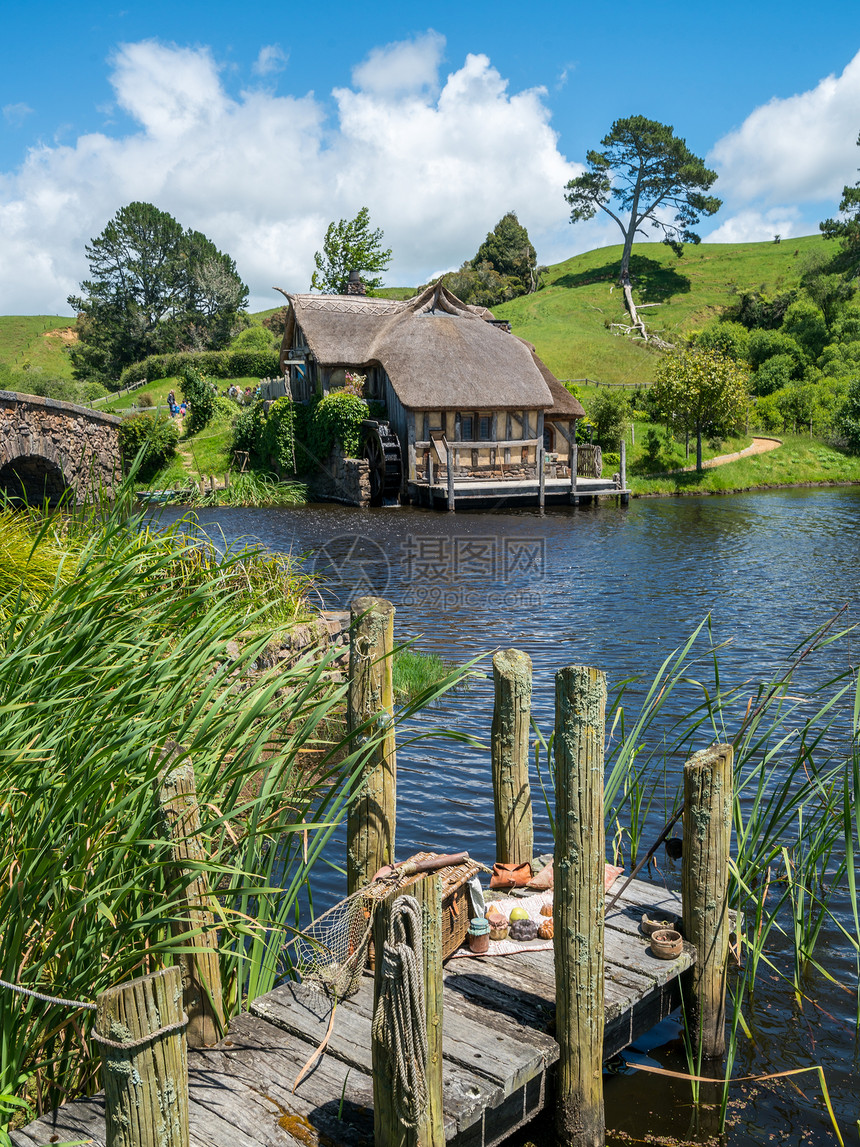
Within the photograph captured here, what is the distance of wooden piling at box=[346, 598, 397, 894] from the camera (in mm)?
4121

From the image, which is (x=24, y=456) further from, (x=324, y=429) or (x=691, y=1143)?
(x=691, y=1143)

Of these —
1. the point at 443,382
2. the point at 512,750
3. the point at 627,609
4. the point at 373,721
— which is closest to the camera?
the point at 373,721

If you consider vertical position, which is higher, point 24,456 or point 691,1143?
point 24,456

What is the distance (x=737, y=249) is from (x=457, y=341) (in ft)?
173

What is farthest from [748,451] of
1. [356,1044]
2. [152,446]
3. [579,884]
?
[356,1044]

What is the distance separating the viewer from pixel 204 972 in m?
3.32

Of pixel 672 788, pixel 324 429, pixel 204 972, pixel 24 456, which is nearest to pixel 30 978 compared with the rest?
pixel 204 972

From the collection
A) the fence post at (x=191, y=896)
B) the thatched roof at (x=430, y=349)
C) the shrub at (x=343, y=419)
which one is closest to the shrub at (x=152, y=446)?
the shrub at (x=343, y=419)

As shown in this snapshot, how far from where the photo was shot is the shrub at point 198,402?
41.8 m

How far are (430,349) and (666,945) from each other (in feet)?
94.5

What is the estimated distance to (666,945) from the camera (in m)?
4.16

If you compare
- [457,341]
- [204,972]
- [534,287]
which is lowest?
[204,972]

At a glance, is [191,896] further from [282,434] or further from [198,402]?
[198,402]

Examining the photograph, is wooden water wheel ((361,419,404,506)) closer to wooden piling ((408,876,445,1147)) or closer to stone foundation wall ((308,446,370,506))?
stone foundation wall ((308,446,370,506))
